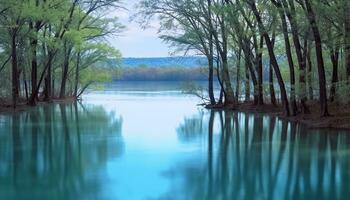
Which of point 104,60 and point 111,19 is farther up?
point 111,19

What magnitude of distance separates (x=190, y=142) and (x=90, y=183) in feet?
20.2

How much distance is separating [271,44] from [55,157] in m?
12.6

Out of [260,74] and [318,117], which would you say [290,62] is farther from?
[260,74]

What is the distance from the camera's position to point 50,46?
29.6 metres

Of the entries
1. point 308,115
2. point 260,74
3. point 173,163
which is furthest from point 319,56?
→ point 173,163

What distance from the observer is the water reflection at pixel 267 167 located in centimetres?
770

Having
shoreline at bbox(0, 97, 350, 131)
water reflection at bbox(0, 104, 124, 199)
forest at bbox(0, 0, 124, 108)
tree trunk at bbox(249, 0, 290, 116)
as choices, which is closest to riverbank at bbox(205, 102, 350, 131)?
shoreline at bbox(0, 97, 350, 131)

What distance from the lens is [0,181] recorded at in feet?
27.7

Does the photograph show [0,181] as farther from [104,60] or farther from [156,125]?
[104,60]

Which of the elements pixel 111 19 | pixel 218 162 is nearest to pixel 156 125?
pixel 218 162

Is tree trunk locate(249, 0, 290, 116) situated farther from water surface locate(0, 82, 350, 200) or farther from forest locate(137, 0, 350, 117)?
water surface locate(0, 82, 350, 200)

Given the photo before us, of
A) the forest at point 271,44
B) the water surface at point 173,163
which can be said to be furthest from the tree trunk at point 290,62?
the water surface at point 173,163

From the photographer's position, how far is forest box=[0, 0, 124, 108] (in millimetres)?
24797

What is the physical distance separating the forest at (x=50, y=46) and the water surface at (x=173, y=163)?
8121 millimetres
